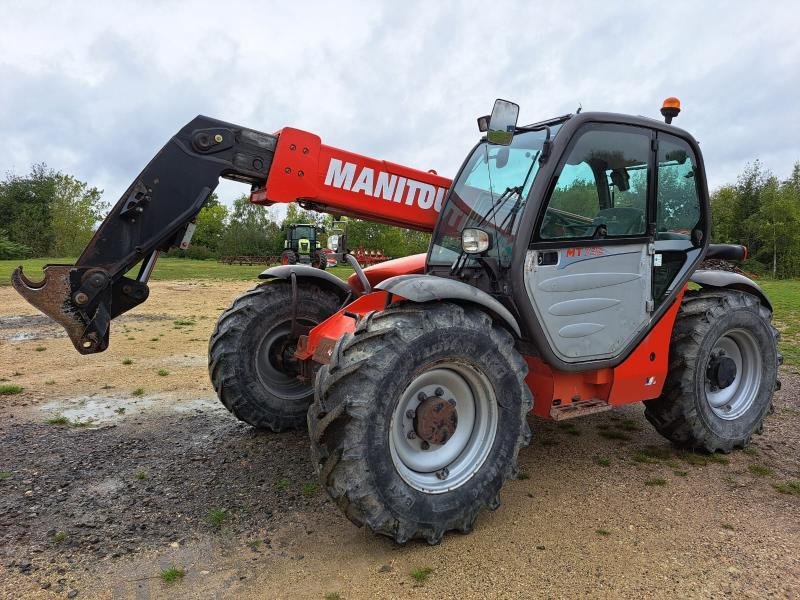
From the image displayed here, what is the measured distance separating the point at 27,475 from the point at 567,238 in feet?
13.0

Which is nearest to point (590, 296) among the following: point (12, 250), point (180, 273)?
point (180, 273)

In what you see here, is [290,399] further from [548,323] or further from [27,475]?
[548,323]

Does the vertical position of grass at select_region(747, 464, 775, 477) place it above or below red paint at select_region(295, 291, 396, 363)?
below

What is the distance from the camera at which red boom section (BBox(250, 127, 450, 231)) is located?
12.9 feet

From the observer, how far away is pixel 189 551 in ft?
9.93

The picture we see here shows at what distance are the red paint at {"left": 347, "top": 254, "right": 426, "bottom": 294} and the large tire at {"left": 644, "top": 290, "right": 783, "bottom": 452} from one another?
211cm

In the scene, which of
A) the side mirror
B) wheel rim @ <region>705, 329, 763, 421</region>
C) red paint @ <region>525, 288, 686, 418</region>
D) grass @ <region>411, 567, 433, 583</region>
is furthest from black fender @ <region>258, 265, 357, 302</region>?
wheel rim @ <region>705, 329, 763, 421</region>

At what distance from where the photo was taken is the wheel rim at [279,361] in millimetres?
4836

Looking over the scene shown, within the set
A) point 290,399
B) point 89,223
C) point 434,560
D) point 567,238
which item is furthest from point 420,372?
point 89,223

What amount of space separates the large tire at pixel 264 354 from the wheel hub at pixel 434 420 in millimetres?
1823

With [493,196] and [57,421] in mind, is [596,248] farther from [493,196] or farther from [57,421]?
[57,421]

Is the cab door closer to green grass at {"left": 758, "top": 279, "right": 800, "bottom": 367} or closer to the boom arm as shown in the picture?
the boom arm

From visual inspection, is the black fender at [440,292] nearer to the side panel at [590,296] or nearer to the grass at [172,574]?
the side panel at [590,296]

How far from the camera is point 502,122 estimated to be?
3387 mm
